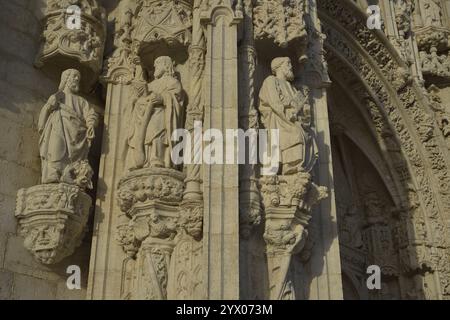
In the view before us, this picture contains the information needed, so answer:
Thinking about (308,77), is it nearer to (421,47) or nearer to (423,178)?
(423,178)

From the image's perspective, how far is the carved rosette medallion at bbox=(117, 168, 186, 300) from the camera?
5035mm

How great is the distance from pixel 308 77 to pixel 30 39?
114 inches

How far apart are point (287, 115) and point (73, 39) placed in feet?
7.70

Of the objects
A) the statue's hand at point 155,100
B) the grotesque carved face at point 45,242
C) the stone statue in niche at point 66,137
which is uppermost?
the statue's hand at point 155,100

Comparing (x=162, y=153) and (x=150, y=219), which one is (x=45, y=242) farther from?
→ (x=162, y=153)

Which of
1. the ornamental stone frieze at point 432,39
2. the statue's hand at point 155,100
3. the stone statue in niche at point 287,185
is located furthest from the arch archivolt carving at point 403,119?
the statue's hand at point 155,100

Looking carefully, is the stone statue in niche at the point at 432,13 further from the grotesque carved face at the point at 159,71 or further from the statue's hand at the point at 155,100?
the statue's hand at the point at 155,100

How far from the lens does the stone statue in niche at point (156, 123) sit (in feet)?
17.9

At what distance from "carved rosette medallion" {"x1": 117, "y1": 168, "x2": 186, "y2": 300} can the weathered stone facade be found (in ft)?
0.04

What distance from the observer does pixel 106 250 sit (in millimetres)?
5453
